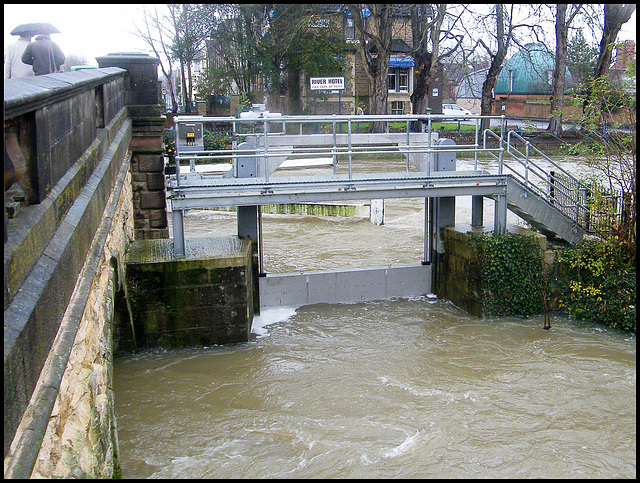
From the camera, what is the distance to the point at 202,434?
805 cm

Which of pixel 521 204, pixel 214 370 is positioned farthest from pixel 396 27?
pixel 214 370

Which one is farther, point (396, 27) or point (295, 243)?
point (396, 27)

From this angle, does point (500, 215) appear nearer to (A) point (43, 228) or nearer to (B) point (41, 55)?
(B) point (41, 55)

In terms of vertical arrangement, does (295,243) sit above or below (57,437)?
below

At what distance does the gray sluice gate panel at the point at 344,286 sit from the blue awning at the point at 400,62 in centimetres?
3542

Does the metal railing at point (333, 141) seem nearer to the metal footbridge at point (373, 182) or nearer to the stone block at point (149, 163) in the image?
the metal footbridge at point (373, 182)

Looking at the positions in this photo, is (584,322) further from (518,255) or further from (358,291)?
(358,291)

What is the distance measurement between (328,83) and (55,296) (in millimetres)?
32932

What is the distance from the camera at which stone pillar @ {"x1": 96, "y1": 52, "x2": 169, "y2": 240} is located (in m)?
11.3

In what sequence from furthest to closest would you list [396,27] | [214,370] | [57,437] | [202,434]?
[396,27], [214,370], [202,434], [57,437]

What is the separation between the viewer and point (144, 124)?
37.6ft

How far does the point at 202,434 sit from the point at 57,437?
16.7ft

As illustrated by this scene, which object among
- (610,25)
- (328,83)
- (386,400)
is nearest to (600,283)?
(386,400)

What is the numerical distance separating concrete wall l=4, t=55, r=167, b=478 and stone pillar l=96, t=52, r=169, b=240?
19.1 feet
